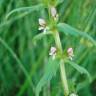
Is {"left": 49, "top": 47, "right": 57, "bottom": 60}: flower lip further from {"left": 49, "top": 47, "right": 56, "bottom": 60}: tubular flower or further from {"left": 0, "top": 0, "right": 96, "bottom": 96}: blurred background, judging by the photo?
{"left": 0, "top": 0, "right": 96, "bottom": 96}: blurred background

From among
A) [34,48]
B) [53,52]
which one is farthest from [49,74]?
[34,48]

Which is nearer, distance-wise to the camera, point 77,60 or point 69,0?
point 77,60

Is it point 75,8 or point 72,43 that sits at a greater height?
point 75,8

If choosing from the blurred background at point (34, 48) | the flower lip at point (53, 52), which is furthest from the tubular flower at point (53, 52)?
the blurred background at point (34, 48)

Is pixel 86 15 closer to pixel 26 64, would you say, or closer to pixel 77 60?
pixel 77 60

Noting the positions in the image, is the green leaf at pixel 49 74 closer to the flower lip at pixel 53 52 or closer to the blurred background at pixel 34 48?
the flower lip at pixel 53 52

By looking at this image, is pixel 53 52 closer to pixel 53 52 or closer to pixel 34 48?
pixel 53 52

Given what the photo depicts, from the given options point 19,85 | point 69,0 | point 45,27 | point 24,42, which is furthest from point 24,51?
point 45,27

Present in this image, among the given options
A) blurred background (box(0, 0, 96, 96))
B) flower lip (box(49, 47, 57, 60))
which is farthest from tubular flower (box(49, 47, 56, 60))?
blurred background (box(0, 0, 96, 96))

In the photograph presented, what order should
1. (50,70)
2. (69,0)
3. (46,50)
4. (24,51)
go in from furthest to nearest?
(24,51) < (69,0) < (46,50) < (50,70)
